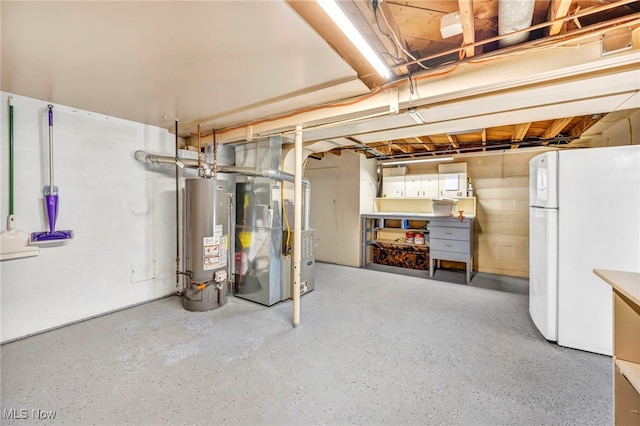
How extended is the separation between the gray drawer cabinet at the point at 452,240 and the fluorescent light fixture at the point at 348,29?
336 centimetres

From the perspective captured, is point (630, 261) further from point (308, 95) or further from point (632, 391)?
point (308, 95)

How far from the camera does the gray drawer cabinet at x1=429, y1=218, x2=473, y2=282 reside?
13.7 ft

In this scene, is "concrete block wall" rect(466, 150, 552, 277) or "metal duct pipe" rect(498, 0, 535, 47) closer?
"metal duct pipe" rect(498, 0, 535, 47)

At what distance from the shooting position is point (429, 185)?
5086mm

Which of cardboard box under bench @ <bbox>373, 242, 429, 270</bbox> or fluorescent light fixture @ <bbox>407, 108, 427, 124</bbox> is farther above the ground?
fluorescent light fixture @ <bbox>407, 108, 427, 124</bbox>

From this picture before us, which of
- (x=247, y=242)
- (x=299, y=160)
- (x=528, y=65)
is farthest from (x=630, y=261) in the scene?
(x=247, y=242)

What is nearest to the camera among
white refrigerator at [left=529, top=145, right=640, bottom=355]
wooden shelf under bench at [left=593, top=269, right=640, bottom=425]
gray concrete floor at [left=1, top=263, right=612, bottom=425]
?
wooden shelf under bench at [left=593, top=269, right=640, bottom=425]

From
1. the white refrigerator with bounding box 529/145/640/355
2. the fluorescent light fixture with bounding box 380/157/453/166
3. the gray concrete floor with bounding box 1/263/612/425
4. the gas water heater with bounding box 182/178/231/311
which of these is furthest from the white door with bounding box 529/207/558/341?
the gas water heater with bounding box 182/178/231/311

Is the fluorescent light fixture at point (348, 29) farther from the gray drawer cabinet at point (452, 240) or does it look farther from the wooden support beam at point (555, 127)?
the gray drawer cabinet at point (452, 240)

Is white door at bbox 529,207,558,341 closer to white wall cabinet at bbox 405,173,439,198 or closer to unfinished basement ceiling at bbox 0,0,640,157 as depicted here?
unfinished basement ceiling at bbox 0,0,640,157

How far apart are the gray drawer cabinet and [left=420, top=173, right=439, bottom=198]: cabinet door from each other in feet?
2.67

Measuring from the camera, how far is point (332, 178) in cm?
541

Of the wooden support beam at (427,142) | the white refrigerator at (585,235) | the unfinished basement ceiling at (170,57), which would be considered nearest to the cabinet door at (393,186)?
the wooden support beam at (427,142)

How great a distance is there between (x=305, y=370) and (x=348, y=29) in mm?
2208
